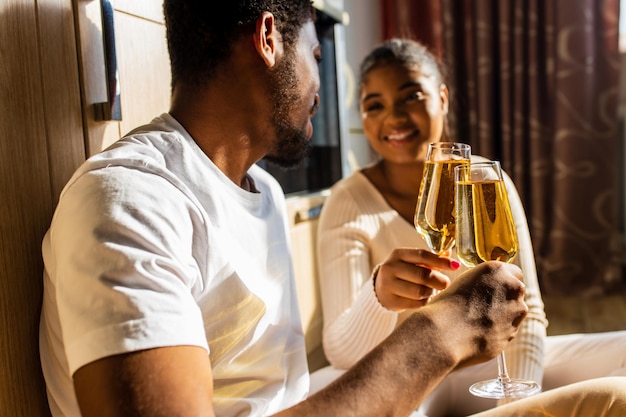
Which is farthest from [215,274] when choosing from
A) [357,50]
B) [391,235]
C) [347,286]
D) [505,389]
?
[357,50]

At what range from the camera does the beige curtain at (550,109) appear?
3.55 metres

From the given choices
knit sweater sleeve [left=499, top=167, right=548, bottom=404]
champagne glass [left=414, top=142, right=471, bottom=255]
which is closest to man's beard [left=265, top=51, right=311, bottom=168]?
champagne glass [left=414, top=142, right=471, bottom=255]

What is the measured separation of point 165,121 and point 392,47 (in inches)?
41.7

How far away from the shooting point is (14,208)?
88cm

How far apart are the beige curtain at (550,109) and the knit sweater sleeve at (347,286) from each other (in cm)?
216

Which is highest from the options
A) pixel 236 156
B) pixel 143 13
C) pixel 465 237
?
pixel 143 13

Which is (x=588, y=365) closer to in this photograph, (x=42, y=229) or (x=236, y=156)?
(x=236, y=156)

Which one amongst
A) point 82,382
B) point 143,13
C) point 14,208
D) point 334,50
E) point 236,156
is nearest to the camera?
point 82,382

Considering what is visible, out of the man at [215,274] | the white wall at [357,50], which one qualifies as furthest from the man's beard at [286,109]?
the white wall at [357,50]

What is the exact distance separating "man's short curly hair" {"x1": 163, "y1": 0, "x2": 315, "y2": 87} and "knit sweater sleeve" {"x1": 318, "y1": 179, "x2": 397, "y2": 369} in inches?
21.7

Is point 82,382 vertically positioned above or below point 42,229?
below

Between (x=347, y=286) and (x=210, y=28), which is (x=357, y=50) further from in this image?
(x=210, y=28)

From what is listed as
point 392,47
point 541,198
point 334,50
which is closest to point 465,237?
point 392,47

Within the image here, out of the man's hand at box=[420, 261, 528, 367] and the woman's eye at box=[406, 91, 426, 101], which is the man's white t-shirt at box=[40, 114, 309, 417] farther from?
the woman's eye at box=[406, 91, 426, 101]
